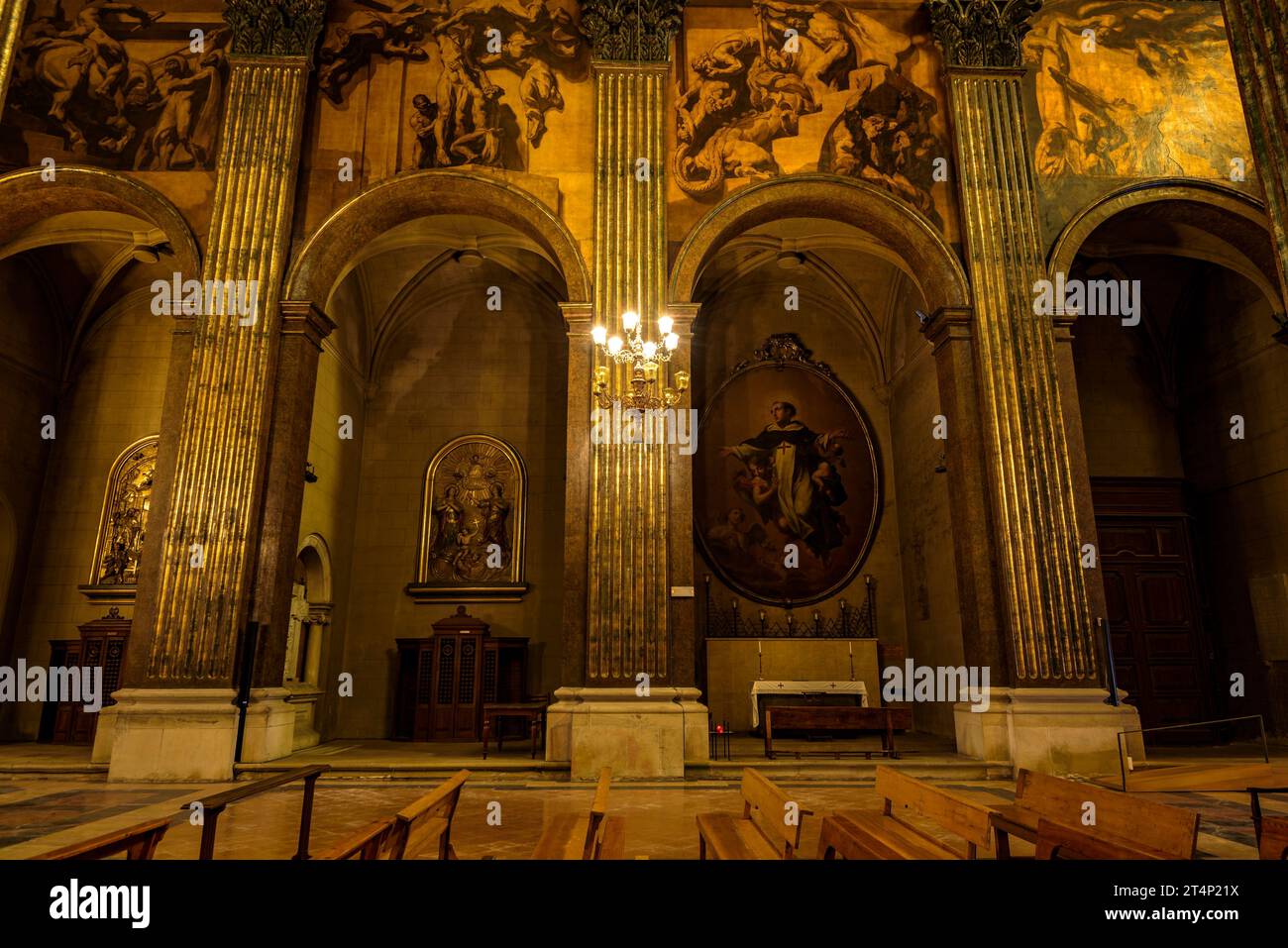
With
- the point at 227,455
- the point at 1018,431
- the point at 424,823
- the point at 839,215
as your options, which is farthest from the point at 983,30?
the point at 424,823

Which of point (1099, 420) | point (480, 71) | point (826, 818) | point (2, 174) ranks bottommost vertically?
point (826, 818)

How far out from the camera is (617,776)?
770 centimetres

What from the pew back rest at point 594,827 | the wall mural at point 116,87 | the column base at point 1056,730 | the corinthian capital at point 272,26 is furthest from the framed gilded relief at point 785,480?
the pew back rest at point 594,827

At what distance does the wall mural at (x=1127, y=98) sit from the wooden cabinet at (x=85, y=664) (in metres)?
14.0

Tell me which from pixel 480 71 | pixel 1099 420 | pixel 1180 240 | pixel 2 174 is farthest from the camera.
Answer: pixel 1099 420

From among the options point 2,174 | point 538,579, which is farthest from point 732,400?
point 2,174

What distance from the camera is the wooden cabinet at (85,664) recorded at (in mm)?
11118

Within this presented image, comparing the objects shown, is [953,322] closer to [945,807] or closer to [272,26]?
[945,807]

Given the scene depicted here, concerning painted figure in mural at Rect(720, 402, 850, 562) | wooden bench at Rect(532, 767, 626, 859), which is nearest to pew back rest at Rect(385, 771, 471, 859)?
wooden bench at Rect(532, 767, 626, 859)

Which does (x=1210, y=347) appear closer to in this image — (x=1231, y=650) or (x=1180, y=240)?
(x=1180, y=240)

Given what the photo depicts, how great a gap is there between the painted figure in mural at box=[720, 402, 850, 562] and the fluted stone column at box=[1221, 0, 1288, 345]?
9.39 m

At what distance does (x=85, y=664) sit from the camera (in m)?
11.3

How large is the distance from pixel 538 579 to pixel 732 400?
179 inches

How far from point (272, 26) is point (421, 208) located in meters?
2.85
